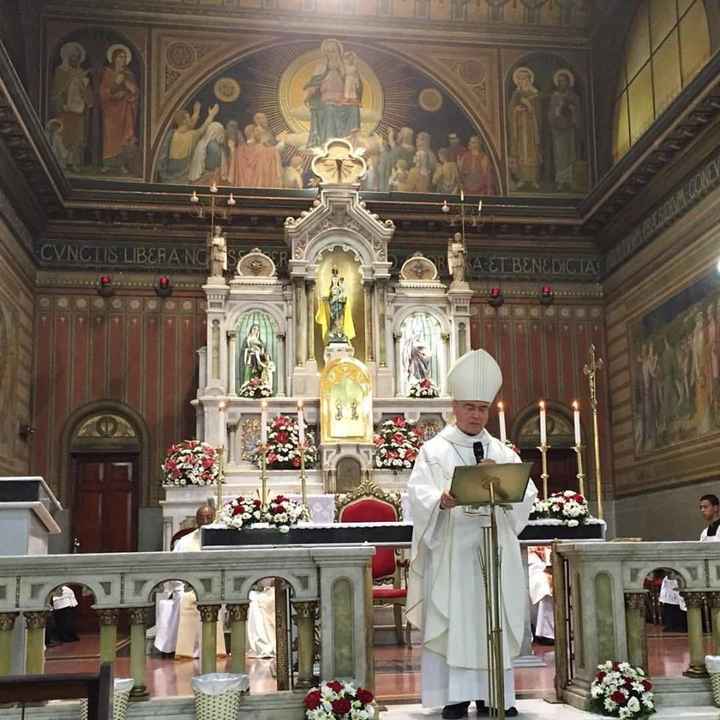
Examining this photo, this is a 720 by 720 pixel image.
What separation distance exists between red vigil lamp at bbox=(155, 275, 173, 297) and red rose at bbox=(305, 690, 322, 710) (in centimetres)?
1161

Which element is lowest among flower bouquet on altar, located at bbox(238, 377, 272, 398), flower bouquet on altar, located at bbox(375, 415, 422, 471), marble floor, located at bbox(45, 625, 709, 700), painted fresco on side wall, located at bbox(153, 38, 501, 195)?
marble floor, located at bbox(45, 625, 709, 700)

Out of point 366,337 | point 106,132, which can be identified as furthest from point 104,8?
point 366,337

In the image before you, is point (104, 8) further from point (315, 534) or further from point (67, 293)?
point (315, 534)

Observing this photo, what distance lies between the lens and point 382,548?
36.1 feet

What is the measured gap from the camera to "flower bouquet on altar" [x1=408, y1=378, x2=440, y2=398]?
15.6 meters

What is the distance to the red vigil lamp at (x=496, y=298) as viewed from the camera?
1762 cm

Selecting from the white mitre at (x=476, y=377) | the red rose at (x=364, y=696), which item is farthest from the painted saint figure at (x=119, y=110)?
the red rose at (x=364, y=696)

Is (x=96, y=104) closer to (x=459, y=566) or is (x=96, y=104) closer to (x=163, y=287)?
(x=163, y=287)

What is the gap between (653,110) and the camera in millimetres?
16344

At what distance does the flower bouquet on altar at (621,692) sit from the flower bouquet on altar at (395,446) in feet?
27.3

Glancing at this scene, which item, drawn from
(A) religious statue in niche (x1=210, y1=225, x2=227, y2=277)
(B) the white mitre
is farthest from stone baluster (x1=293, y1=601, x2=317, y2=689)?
(A) religious statue in niche (x1=210, y1=225, x2=227, y2=277)

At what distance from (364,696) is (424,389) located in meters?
9.82

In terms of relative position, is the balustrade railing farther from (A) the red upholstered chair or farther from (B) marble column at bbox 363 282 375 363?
(B) marble column at bbox 363 282 375 363

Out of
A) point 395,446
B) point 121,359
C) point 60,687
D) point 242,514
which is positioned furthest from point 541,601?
point 121,359
